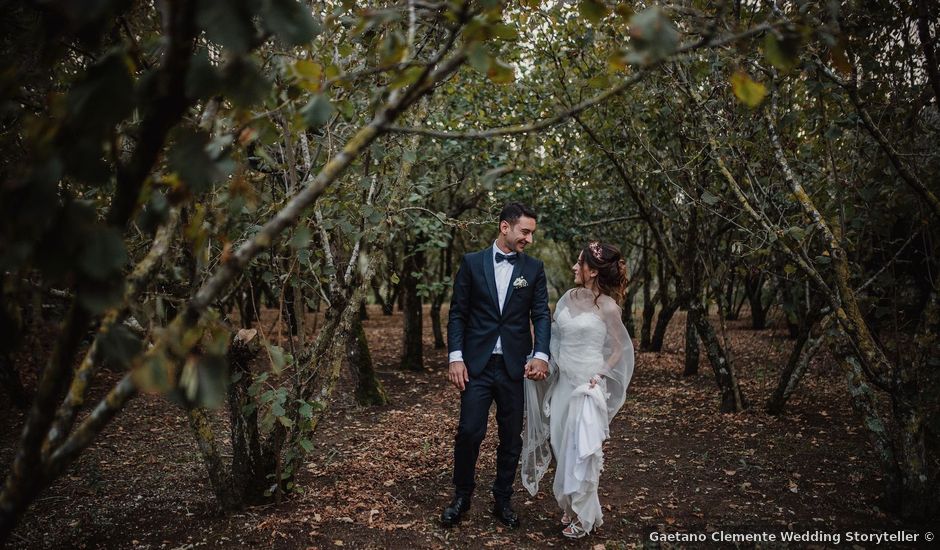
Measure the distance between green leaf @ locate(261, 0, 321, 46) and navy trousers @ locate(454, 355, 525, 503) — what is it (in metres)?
3.49

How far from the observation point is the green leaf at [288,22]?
1.33 meters

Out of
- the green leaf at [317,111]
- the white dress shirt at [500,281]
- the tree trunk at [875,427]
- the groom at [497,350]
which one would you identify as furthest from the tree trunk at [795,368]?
the green leaf at [317,111]

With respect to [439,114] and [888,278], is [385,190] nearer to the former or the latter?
[439,114]

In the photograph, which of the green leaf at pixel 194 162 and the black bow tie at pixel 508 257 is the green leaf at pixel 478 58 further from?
the black bow tie at pixel 508 257

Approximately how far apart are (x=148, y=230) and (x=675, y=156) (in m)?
8.20

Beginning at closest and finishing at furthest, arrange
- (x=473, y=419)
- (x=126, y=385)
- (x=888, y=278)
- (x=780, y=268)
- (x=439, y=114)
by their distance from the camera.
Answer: (x=126, y=385), (x=473, y=419), (x=888, y=278), (x=439, y=114), (x=780, y=268)

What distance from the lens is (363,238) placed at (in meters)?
4.67

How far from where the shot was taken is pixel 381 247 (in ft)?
16.6

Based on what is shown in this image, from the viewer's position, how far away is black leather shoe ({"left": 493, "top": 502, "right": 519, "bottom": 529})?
4.50 meters

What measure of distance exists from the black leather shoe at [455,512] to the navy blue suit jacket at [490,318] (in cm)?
103

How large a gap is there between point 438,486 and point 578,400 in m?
1.82

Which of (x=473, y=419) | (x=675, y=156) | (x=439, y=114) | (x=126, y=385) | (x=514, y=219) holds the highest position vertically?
(x=439, y=114)

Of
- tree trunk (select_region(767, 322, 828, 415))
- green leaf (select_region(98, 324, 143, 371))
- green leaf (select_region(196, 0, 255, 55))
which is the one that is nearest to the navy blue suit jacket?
green leaf (select_region(98, 324, 143, 371))

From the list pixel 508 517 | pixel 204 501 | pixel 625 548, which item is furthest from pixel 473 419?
pixel 204 501
